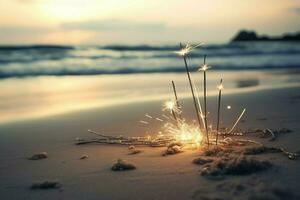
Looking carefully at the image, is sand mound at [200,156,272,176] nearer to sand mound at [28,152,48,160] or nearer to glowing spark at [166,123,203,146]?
glowing spark at [166,123,203,146]

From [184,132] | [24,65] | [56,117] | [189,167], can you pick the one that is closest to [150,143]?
[184,132]

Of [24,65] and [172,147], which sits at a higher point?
[24,65]

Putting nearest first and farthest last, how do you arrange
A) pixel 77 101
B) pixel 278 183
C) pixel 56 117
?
pixel 278 183, pixel 56 117, pixel 77 101

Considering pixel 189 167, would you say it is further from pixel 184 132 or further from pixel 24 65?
pixel 24 65

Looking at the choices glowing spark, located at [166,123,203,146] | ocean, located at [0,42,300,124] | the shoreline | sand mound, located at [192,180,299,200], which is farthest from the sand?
ocean, located at [0,42,300,124]

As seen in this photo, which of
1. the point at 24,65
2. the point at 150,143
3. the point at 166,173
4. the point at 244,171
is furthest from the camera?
the point at 24,65

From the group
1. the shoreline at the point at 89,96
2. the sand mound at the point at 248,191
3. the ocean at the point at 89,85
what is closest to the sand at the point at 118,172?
the sand mound at the point at 248,191

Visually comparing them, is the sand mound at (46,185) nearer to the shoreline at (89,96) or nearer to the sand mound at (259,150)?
the sand mound at (259,150)
